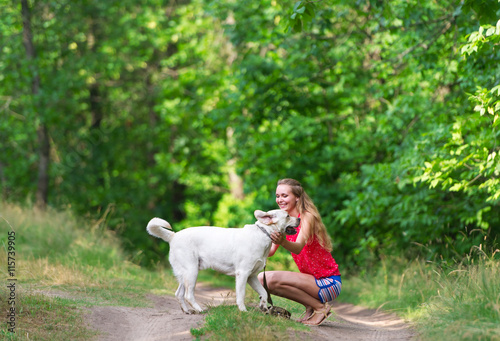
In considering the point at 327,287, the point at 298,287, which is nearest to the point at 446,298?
the point at 327,287

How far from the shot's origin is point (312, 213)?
554cm

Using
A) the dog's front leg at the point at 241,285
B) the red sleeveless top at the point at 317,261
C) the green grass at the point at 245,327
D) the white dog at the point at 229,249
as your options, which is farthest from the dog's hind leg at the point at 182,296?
the red sleeveless top at the point at 317,261

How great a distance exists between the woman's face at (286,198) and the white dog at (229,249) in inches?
17.8

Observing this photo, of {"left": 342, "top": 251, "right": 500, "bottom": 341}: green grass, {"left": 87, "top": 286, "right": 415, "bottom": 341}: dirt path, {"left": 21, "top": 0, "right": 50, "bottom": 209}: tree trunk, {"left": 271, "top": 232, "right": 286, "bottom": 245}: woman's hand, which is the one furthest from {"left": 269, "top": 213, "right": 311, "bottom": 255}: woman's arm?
{"left": 21, "top": 0, "right": 50, "bottom": 209}: tree trunk

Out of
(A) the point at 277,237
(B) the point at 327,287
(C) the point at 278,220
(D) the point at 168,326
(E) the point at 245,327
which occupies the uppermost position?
(C) the point at 278,220

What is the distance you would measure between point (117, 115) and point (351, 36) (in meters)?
12.1

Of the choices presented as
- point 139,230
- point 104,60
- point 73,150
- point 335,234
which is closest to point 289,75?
point 335,234

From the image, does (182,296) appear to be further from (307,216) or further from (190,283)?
(307,216)

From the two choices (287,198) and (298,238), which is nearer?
(298,238)

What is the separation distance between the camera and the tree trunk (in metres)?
13.1

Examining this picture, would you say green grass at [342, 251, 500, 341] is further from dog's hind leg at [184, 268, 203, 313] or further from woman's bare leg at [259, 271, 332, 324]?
dog's hind leg at [184, 268, 203, 313]

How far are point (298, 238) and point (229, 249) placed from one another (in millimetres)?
721

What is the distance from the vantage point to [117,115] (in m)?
20.6

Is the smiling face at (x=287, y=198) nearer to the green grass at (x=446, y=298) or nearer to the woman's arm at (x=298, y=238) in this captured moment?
the woman's arm at (x=298, y=238)
